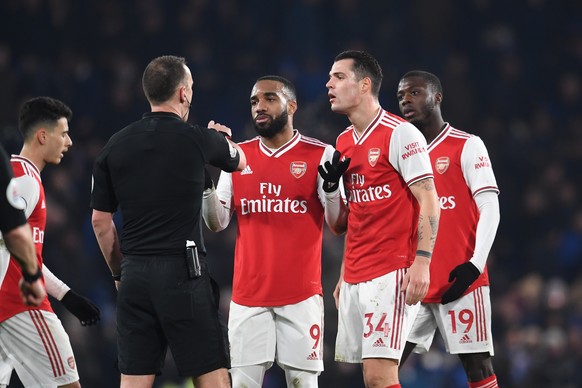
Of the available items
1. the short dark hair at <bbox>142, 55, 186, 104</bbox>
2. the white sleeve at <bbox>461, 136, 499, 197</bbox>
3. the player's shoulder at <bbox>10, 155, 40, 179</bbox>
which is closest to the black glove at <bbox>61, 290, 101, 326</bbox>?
the player's shoulder at <bbox>10, 155, 40, 179</bbox>

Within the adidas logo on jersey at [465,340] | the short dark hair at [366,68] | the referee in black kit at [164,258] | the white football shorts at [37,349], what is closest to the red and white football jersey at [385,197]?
the short dark hair at [366,68]

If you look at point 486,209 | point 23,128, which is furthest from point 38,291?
point 486,209

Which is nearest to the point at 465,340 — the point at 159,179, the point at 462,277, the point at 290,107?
the point at 462,277

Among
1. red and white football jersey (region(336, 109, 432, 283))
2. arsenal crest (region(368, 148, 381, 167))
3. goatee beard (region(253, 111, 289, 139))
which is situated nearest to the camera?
red and white football jersey (region(336, 109, 432, 283))

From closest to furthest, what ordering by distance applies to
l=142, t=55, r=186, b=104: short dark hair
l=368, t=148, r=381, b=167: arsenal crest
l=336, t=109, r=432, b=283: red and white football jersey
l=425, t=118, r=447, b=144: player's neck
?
1. l=142, t=55, r=186, b=104: short dark hair
2. l=336, t=109, r=432, b=283: red and white football jersey
3. l=368, t=148, r=381, b=167: arsenal crest
4. l=425, t=118, r=447, b=144: player's neck

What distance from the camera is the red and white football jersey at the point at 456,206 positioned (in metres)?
5.77

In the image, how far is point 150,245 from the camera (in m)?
4.77

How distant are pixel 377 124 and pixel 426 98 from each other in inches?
26.4

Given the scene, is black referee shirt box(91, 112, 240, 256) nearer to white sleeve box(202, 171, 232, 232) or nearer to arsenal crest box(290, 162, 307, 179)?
white sleeve box(202, 171, 232, 232)

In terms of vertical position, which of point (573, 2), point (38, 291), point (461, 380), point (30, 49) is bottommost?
point (461, 380)

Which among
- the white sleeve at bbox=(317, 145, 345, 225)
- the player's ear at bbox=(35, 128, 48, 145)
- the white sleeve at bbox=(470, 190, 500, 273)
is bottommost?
the white sleeve at bbox=(470, 190, 500, 273)

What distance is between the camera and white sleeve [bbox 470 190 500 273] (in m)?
5.60

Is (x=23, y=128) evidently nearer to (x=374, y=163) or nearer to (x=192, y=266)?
(x=192, y=266)

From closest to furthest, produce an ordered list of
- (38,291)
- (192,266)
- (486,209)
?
(38,291), (192,266), (486,209)
